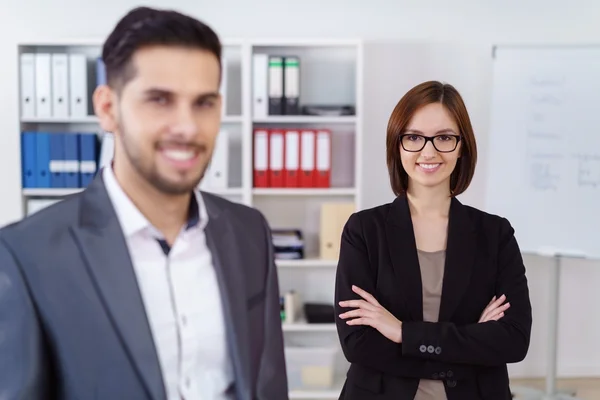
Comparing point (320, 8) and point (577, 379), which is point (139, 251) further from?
point (577, 379)

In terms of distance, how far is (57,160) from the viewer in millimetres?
3557

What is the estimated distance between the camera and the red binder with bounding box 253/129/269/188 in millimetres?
3555

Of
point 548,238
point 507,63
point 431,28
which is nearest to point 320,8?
point 431,28

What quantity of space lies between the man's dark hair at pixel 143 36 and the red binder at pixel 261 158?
2.63 meters

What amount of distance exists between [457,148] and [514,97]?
202 centimetres

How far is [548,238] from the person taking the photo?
353 centimetres

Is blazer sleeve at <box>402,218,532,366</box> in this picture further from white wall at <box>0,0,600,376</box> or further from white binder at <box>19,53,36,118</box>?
white binder at <box>19,53,36,118</box>

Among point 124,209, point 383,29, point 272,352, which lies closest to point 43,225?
point 124,209

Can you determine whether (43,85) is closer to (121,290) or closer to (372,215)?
(372,215)

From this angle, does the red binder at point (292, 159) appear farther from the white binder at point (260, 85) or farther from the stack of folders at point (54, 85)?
the stack of folders at point (54, 85)

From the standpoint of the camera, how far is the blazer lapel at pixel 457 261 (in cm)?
168

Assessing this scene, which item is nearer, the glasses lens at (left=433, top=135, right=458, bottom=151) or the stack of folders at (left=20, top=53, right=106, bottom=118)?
the glasses lens at (left=433, top=135, right=458, bottom=151)

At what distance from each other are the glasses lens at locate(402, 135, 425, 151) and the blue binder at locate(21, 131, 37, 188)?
2.47 meters

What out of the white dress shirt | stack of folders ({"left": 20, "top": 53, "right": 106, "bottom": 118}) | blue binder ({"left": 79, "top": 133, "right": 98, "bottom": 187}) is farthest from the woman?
stack of folders ({"left": 20, "top": 53, "right": 106, "bottom": 118})
